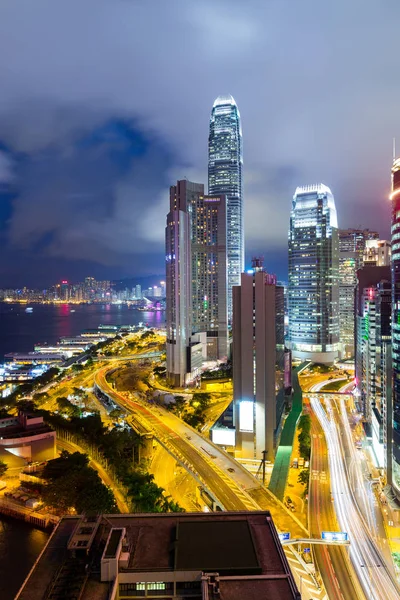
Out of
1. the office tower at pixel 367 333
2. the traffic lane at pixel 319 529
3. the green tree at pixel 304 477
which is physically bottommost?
the traffic lane at pixel 319 529

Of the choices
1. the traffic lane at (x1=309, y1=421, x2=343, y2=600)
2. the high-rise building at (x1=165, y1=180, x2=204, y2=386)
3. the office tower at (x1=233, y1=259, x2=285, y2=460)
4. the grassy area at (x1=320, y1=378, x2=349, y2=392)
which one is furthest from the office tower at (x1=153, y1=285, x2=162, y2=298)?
the office tower at (x1=233, y1=259, x2=285, y2=460)

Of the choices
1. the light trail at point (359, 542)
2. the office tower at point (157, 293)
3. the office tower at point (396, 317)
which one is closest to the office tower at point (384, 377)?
the office tower at point (396, 317)

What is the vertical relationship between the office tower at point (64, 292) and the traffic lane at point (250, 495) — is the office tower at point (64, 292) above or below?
above

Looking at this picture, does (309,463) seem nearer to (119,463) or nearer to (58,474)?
(119,463)

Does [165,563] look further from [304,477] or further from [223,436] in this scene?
[223,436]

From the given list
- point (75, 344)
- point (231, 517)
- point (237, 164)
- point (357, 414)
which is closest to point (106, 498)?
point (231, 517)

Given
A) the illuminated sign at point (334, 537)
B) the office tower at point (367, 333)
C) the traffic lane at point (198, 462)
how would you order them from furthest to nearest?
the office tower at point (367, 333)
the traffic lane at point (198, 462)
the illuminated sign at point (334, 537)

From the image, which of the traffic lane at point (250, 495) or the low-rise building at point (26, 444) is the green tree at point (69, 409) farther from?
the traffic lane at point (250, 495)

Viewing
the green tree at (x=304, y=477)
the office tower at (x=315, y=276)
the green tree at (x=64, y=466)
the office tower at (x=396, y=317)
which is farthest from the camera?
the office tower at (x=315, y=276)

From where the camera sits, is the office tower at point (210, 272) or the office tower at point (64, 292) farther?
the office tower at point (64, 292)
